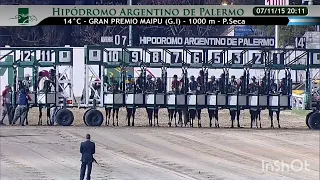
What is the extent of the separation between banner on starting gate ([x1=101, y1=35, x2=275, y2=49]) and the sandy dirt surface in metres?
3.22

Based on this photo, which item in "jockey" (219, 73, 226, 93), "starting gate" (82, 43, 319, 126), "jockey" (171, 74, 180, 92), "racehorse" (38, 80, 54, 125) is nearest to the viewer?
"racehorse" (38, 80, 54, 125)

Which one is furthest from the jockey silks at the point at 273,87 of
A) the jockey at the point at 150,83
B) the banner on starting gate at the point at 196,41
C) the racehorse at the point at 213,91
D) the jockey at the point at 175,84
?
the jockey at the point at 150,83

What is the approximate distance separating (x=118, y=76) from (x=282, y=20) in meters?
21.1

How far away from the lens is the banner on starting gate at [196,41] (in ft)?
92.4

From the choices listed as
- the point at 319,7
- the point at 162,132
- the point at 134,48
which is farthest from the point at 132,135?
the point at 319,7

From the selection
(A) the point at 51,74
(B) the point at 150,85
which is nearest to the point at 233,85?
(B) the point at 150,85

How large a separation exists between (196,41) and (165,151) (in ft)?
11.8

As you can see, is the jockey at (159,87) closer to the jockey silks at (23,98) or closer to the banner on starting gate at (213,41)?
the banner on starting gate at (213,41)

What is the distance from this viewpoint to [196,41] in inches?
1132

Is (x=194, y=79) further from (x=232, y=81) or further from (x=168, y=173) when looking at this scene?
(x=168, y=173)

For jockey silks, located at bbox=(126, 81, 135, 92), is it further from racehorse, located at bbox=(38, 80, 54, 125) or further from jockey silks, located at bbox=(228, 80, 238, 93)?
jockey silks, located at bbox=(228, 80, 238, 93)

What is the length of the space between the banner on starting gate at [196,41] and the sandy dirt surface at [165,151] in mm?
3218

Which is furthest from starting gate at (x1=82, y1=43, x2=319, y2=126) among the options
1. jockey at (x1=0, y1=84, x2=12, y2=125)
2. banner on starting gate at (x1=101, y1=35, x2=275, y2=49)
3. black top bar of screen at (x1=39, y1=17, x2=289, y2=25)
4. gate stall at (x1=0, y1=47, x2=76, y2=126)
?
black top bar of screen at (x1=39, y1=17, x2=289, y2=25)

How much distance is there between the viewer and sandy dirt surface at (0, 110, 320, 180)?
76.7 feet
